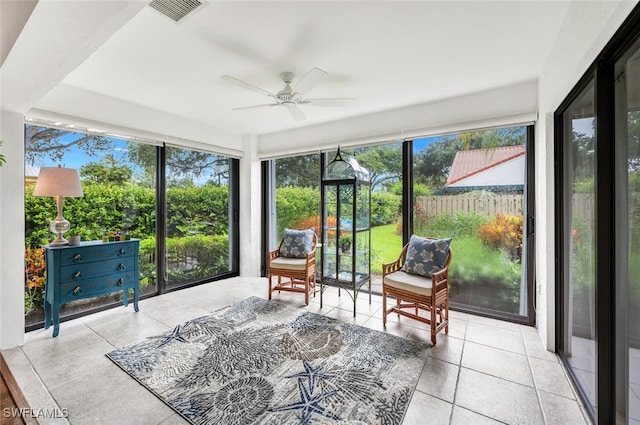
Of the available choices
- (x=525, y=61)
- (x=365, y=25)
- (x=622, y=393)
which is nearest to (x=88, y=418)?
(x=622, y=393)

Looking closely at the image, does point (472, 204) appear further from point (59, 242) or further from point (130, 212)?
point (59, 242)

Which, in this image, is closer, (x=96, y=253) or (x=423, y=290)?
(x=423, y=290)

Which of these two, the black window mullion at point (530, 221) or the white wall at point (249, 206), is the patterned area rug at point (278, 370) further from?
the white wall at point (249, 206)

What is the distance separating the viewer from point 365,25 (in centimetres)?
186

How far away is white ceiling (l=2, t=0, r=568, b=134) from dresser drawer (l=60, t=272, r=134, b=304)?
5.47ft

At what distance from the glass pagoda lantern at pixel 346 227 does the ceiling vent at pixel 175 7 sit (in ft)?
6.77

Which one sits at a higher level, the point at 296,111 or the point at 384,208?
the point at 296,111

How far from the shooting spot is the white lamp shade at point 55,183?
8.06 feet

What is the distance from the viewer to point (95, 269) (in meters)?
2.77

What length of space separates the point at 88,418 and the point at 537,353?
3.17 meters

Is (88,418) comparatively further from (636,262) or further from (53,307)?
(636,262)

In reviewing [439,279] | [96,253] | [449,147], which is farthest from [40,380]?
[449,147]

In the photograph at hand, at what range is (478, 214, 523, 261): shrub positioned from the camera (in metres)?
2.88

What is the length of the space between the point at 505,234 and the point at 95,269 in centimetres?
427
